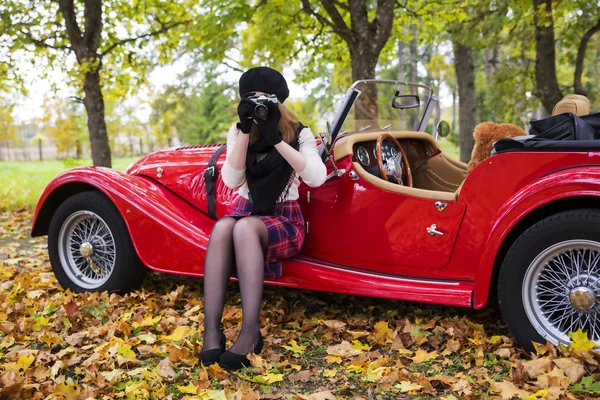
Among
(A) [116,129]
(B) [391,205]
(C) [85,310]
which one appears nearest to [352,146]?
(B) [391,205]

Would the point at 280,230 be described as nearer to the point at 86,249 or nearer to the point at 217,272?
the point at 217,272

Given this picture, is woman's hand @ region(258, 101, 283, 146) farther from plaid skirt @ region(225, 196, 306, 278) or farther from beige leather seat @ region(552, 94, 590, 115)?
beige leather seat @ region(552, 94, 590, 115)

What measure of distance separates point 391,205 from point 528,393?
1.27 m

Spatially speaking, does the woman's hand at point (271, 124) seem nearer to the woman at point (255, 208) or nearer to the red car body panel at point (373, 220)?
the woman at point (255, 208)

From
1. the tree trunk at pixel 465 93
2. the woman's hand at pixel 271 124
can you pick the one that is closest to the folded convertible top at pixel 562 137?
the woman's hand at pixel 271 124

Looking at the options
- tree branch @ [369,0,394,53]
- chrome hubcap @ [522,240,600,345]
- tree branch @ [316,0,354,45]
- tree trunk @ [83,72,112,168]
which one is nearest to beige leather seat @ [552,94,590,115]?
chrome hubcap @ [522,240,600,345]

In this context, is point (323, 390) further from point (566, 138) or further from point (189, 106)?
point (189, 106)

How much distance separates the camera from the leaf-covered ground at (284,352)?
8.95ft

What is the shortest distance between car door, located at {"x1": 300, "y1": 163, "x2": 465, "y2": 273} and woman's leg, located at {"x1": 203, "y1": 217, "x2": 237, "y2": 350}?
679mm

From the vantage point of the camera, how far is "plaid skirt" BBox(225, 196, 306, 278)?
338 centimetres

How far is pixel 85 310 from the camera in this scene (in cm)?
394

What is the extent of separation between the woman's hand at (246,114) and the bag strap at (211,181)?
0.93 meters

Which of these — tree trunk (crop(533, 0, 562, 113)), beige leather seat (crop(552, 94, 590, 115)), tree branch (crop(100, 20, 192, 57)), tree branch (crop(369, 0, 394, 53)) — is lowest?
beige leather seat (crop(552, 94, 590, 115))

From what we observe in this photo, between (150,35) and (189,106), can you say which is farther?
(189,106)
